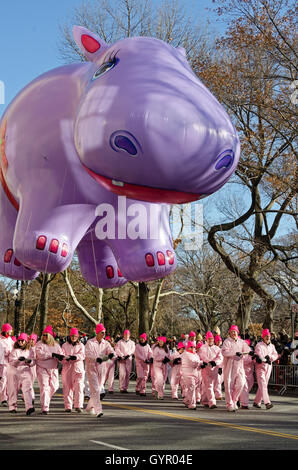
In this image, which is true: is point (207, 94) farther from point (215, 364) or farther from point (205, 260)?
point (205, 260)

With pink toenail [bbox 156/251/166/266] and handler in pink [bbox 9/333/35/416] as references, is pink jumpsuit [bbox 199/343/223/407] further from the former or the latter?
pink toenail [bbox 156/251/166/266]

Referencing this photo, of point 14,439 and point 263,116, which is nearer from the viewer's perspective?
point 14,439

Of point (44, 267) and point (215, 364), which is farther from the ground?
point (44, 267)

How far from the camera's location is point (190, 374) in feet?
49.2

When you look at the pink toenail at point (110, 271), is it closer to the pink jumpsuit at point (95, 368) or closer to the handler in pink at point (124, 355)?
the pink jumpsuit at point (95, 368)

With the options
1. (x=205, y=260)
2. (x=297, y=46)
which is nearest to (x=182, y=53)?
(x=297, y=46)

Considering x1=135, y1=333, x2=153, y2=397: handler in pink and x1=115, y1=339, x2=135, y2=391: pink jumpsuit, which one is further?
x1=115, y1=339, x2=135, y2=391: pink jumpsuit

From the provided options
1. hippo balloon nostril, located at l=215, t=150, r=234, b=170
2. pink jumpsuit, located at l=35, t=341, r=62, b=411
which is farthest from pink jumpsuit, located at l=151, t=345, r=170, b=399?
hippo balloon nostril, located at l=215, t=150, r=234, b=170

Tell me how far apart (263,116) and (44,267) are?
13013 mm

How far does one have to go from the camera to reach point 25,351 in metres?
13.5

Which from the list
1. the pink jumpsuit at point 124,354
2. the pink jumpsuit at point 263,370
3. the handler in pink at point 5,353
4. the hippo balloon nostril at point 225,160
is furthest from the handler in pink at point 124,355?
the hippo balloon nostril at point 225,160

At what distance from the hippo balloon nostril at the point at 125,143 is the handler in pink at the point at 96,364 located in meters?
5.49

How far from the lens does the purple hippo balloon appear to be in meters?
8.07

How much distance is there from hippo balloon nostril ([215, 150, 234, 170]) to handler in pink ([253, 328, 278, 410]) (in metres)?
7.61
